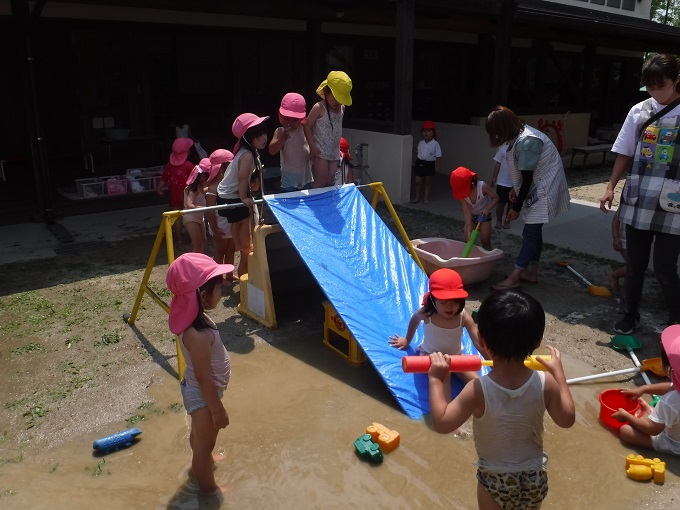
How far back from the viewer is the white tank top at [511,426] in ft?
6.53

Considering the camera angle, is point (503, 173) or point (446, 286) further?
point (503, 173)

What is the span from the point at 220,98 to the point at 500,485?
37.3 ft

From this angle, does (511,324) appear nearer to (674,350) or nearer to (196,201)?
(674,350)

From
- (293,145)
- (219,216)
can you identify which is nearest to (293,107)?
(293,145)

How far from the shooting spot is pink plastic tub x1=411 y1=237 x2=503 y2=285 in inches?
212

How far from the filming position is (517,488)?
206cm

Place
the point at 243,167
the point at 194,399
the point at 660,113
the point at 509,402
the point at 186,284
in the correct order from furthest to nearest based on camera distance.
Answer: the point at 243,167
the point at 660,113
the point at 194,399
the point at 186,284
the point at 509,402

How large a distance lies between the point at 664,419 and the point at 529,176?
104 inches

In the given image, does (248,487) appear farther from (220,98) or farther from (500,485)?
(220,98)

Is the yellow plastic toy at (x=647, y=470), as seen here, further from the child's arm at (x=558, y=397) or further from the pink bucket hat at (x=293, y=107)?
the pink bucket hat at (x=293, y=107)

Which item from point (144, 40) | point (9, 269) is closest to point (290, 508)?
point (9, 269)

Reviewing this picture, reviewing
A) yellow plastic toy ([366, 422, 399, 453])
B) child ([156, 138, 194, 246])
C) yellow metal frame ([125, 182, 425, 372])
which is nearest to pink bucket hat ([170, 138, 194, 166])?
child ([156, 138, 194, 246])

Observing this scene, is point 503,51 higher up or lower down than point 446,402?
higher up

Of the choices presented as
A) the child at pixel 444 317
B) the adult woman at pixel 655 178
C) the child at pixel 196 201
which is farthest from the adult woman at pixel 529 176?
the child at pixel 196 201
